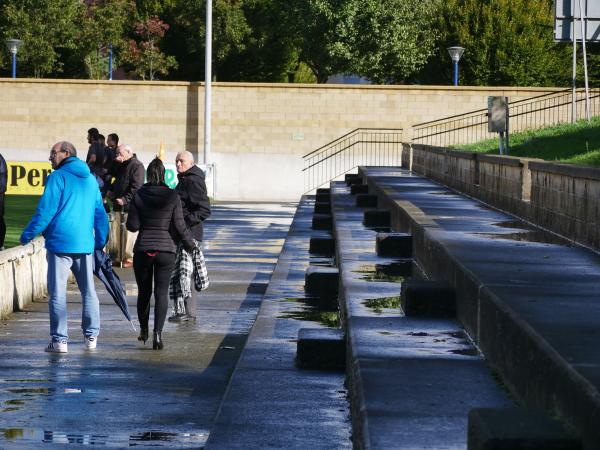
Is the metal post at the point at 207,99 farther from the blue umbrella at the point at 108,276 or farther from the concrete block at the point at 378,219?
the blue umbrella at the point at 108,276

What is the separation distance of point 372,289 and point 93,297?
2.38m

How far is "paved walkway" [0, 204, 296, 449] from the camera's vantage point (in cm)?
848

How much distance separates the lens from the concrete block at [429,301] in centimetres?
973

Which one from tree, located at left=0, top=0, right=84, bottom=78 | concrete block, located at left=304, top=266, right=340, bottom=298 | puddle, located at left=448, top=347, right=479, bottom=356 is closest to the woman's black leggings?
concrete block, located at left=304, top=266, right=340, bottom=298

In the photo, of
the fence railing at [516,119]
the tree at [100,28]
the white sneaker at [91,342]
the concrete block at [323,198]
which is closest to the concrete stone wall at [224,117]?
the fence railing at [516,119]

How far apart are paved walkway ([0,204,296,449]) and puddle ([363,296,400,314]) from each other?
121 centimetres

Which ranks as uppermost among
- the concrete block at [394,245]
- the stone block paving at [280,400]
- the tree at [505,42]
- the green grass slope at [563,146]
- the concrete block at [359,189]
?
the tree at [505,42]

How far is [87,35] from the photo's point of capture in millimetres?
61938

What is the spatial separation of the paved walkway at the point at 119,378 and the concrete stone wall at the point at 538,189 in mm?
3138

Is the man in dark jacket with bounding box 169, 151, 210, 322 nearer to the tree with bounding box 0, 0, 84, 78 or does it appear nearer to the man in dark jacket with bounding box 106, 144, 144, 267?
the man in dark jacket with bounding box 106, 144, 144, 267

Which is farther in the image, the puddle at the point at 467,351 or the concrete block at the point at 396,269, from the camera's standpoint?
the concrete block at the point at 396,269

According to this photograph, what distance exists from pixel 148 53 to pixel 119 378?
53935 millimetres

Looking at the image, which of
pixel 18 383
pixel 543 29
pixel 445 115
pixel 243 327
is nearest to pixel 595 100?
pixel 445 115

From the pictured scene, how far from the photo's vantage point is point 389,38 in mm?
58406
